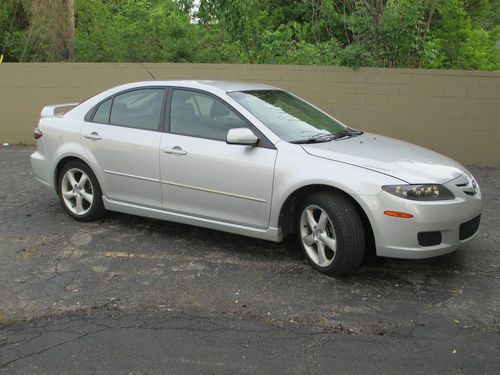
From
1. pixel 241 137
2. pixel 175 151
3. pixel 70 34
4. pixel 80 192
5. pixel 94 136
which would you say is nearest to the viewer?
Result: pixel 241 137

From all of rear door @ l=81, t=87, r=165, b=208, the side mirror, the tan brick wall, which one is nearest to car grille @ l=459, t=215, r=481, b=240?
the side mirror

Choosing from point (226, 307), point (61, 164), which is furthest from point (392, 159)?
point (61, 164)

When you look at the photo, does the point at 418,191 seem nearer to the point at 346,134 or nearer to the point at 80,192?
the point at 346,134

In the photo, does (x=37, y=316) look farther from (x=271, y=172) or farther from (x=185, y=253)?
(x=271, y=172)

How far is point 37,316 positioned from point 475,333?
9.72 ft

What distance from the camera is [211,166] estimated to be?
4.76 meters

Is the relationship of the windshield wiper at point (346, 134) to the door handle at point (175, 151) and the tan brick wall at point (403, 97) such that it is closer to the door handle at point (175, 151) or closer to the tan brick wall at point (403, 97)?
the door handle at point (175, 151)

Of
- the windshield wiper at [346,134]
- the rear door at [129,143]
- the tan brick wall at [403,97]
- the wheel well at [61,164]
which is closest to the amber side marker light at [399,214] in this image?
the windshield wiper at [346,134]

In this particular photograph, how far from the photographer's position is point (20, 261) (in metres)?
4.78

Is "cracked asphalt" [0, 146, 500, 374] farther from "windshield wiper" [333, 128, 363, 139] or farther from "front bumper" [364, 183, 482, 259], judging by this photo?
"windshield wiper" [333, 128, 363, 139]

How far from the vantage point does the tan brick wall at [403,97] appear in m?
9.50

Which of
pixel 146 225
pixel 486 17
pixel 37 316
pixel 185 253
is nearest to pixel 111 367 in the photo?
pixel 37 316

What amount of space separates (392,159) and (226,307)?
70.1 inches

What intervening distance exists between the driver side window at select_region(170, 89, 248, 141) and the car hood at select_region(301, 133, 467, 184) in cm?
77
